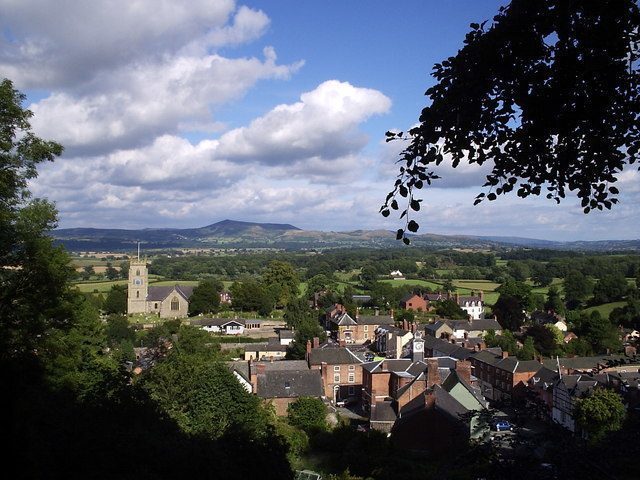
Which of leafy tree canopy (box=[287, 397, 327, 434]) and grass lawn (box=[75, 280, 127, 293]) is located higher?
leafy tree canopy (box=[287, 397, 327, 434])

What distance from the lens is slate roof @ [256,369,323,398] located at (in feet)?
96.5

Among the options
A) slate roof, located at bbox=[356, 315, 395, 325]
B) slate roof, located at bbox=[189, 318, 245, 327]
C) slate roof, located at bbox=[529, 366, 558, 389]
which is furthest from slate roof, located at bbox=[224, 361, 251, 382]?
slate roof, located at bbox=[356, 315, 395, 325]

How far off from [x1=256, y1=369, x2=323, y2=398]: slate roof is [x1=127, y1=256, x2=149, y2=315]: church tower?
4081 centimetres

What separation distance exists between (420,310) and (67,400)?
2446 inches

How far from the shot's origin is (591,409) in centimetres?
2336

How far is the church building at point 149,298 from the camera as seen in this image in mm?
66750

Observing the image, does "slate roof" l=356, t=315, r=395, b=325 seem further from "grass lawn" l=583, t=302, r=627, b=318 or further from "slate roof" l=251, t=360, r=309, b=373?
"slate roof" l=251, t=360, r=309, b=373

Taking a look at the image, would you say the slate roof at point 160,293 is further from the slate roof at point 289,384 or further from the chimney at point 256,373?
the slate roof at point 289,384

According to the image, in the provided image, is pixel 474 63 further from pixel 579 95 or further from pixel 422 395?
pixel 422 395

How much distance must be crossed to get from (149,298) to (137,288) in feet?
7.41

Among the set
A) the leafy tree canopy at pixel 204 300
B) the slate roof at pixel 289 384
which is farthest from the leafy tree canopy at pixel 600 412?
the leafy tree canopy at pixel 204 300

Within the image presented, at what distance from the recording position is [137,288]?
67000 mm

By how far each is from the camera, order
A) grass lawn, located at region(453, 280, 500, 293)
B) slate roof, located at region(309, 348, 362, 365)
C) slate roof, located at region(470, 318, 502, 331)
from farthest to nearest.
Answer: grass lawn, located at region(453, 280, 500, 293), slate roof, located at region(470, 318, 502, 331), slate roof, located at region(309, 348, 362, 365)

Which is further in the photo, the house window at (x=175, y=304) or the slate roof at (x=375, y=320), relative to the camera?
the house window at (x=175, y=304)
